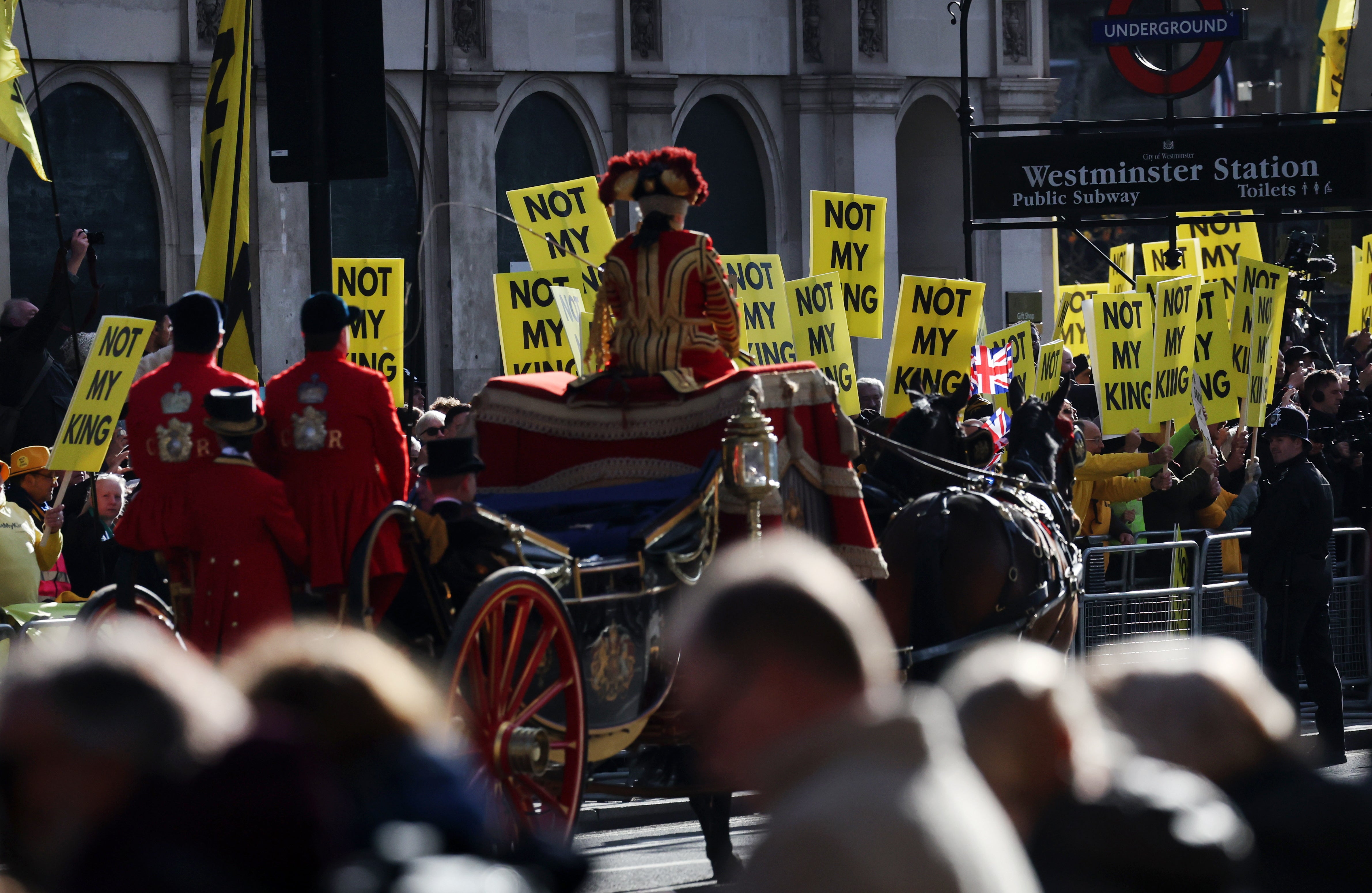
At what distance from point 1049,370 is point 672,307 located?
23.8 ft

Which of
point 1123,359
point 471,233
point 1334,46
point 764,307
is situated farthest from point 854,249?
point 1334,46

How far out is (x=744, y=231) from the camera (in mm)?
24859

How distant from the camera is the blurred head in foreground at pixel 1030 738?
2.71 meters

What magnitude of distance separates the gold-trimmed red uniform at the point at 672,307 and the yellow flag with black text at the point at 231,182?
1.81m

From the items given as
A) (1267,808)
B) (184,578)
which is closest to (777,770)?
(1267,808)

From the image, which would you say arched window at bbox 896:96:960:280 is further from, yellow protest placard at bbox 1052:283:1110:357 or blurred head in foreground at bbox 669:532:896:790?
blurred head in foreground at bbox 669:532:896:790

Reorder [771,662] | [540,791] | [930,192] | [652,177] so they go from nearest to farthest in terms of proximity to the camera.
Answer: [771,662] → [540,791] → [652,177] → [930,192]

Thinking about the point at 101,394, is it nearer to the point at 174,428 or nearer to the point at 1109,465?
the point at 174,428

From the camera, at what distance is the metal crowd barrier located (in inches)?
482

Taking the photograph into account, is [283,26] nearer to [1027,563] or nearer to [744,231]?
[1027,563]

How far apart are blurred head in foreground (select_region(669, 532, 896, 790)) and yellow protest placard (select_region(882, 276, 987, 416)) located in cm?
1115

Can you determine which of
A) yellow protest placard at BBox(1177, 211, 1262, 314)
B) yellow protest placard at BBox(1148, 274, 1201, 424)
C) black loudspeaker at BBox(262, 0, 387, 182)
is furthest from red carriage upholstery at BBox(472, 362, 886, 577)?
yellow protest placard at BBox(1177, 211, 1262, 314)

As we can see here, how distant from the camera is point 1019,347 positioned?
15266 millimetres

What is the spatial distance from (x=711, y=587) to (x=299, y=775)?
69 centimetres
